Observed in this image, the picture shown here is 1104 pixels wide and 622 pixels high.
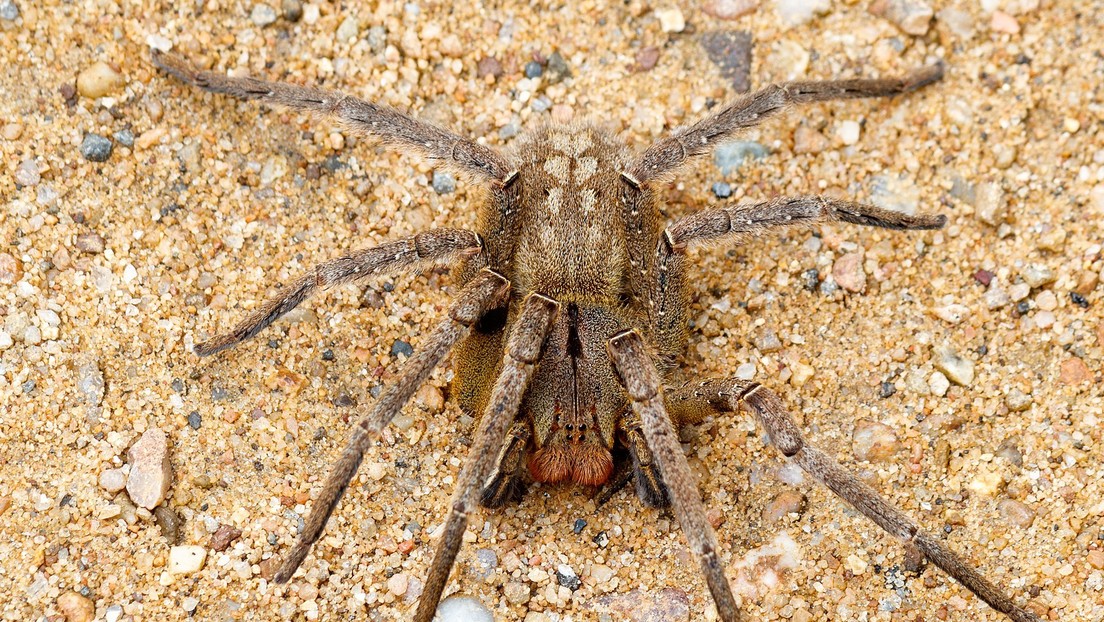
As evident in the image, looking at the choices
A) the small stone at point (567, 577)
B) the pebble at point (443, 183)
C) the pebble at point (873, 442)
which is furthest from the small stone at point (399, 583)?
the pebble at point (873, 442)

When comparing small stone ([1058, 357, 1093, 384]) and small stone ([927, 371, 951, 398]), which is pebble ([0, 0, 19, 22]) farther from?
small stone ([1058, 357, 1093, 384])

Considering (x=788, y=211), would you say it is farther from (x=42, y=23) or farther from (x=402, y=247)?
(x=42, y=23)

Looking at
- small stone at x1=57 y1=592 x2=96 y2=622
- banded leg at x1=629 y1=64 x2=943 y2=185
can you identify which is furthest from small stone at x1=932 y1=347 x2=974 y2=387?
small stone at x1=57 y1=592 x2=96 y2=622

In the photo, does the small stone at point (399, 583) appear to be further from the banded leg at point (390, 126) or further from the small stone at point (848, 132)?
the small stone at point (848, 132)

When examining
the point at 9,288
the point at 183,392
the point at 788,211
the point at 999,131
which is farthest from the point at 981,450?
the point at 9,288

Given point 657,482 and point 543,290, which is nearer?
point 657,482

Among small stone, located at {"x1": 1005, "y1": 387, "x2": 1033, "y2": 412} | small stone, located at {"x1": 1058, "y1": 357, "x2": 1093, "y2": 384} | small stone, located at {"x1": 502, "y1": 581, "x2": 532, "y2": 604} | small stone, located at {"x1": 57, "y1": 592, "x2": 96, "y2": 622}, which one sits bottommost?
small stone, located at {"x1": 57, "y1": 592, "x2": 96, "y2": 622}

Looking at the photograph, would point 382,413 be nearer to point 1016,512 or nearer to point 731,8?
point 1016,512
